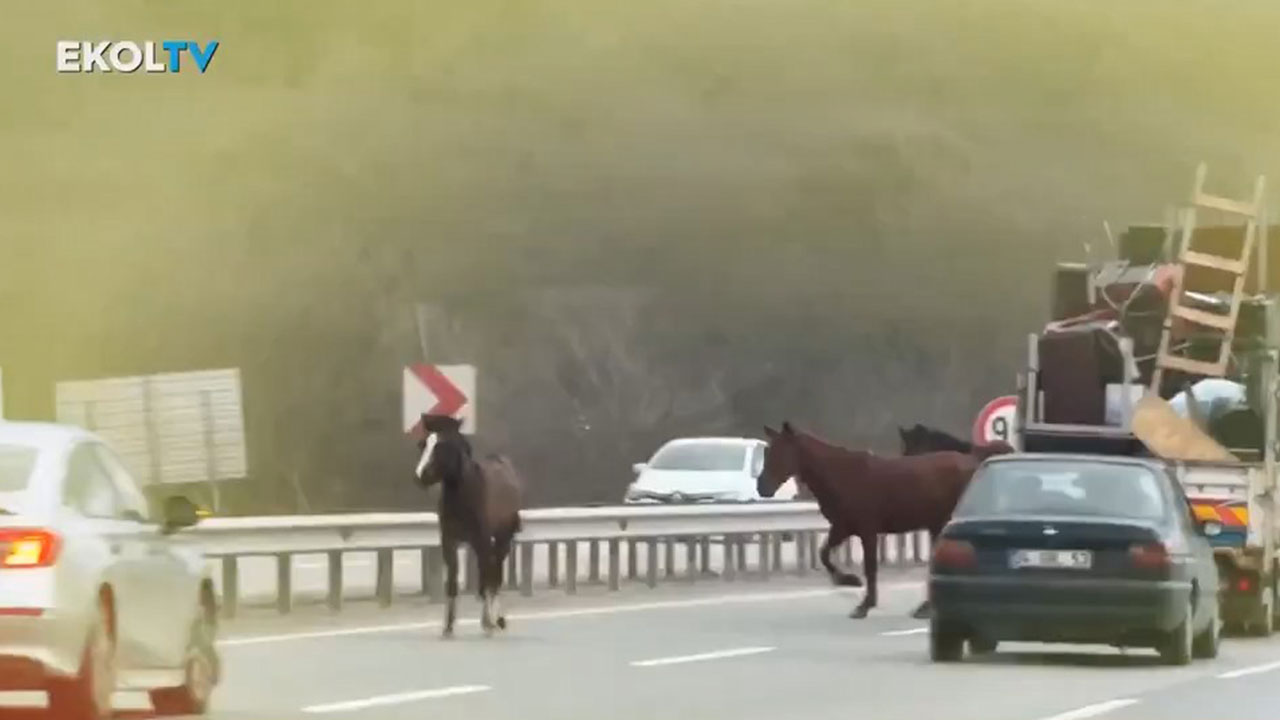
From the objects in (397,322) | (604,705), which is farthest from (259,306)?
(604,705)

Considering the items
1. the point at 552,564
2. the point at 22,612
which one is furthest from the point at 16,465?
the point at 552,564

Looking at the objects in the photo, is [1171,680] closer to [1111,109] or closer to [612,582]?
[612,582]

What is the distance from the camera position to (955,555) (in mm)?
20516

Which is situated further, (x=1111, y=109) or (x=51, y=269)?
(x=1111, y=109)

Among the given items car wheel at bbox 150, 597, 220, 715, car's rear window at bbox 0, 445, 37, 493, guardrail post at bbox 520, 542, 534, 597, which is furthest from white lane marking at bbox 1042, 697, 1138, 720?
guardrail post at bbox 520, 542, 534, 597

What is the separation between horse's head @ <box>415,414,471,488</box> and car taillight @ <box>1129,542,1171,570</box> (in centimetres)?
608

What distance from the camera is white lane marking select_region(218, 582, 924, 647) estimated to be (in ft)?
76.4

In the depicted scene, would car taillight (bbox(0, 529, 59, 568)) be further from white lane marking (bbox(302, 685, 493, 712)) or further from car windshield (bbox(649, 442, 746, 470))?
car windshield (bbox(649, 442, 746, 470))

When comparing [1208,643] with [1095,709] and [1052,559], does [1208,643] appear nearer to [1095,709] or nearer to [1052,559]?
[1052,559]

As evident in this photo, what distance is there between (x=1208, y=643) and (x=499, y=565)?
571 centimetres

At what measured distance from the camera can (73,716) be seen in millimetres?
13742

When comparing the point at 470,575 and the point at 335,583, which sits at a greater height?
the point at 335,583

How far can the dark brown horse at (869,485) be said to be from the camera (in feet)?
93.7

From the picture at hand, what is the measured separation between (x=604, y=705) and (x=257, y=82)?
257 feet
